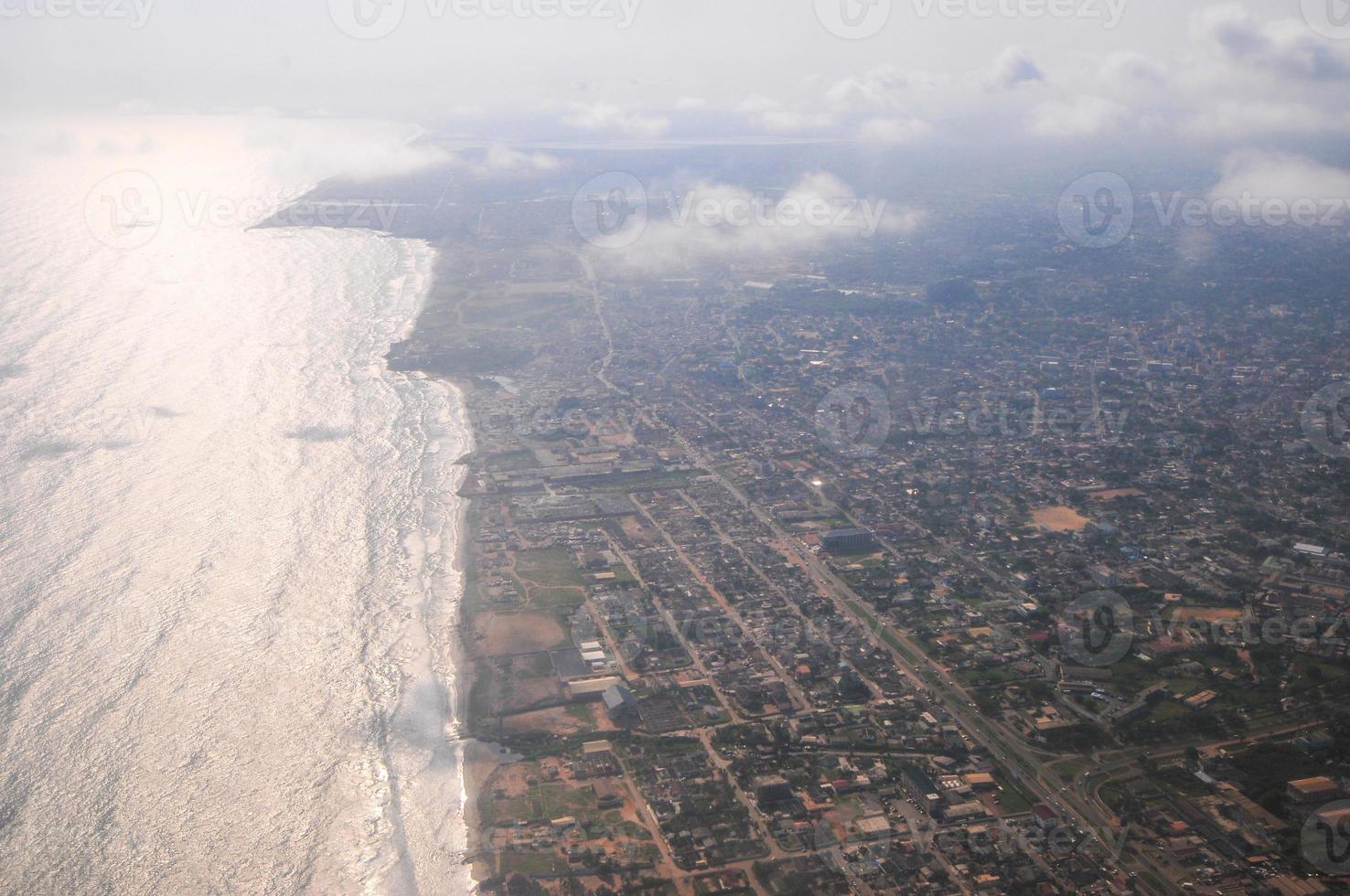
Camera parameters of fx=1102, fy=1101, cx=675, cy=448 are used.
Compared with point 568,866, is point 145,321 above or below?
above

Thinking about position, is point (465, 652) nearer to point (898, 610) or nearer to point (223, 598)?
point (223, 598)

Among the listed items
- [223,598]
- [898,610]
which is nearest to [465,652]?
[223,598]

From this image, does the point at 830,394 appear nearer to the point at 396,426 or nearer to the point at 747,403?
the point at 747,403

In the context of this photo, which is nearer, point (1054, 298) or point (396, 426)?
point (396, 426)

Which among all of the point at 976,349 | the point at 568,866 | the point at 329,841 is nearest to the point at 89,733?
the point at 329,841

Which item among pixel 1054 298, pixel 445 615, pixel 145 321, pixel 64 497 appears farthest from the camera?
pixel 1054 298
